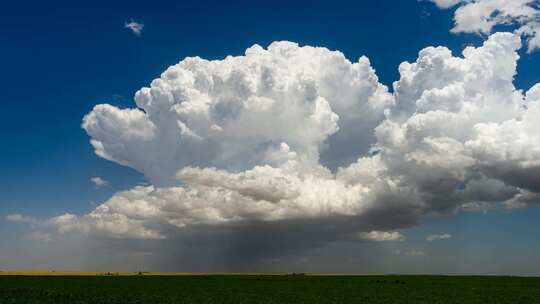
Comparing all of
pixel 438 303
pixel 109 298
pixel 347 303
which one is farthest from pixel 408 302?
pixel 109 298

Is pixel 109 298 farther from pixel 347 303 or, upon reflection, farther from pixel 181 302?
pixel 347 303

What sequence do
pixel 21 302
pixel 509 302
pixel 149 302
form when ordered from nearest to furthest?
pixel 21 302 → pixel 149 302 → pixel 509 302

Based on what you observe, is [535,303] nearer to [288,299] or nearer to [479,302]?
[479,302]

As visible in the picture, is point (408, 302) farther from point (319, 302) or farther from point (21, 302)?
point (21, 302)

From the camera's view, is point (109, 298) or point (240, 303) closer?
point (240, 303)

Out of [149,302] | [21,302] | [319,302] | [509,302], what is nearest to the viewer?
[21,302]

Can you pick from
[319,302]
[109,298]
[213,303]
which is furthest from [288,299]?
[109,298]

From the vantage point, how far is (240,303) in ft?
201

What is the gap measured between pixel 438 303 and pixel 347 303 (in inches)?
509

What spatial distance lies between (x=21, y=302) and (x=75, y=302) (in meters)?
6.03

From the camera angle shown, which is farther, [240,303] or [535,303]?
[535,303]

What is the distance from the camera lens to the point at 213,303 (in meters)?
61.0

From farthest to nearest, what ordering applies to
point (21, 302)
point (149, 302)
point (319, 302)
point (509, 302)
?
point (509, 302)
point (319, 302)
point (149, 302)
point (21, 302)

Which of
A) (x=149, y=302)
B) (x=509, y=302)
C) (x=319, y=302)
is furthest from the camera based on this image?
(x=509, y=302)
